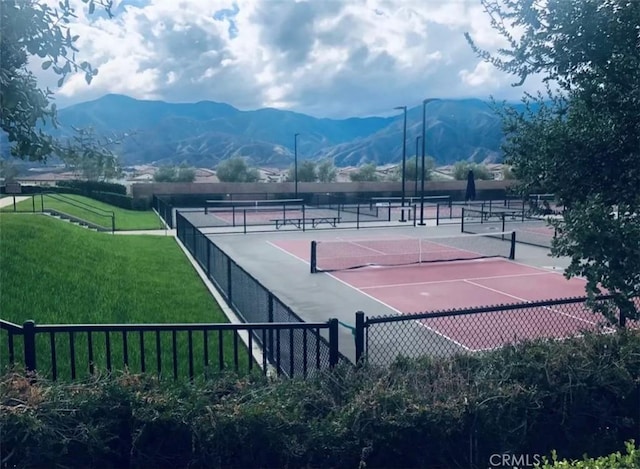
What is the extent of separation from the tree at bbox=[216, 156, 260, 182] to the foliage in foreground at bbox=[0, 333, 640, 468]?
67.3 m

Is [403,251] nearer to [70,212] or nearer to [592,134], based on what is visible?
[592,134]

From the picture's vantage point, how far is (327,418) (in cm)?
421

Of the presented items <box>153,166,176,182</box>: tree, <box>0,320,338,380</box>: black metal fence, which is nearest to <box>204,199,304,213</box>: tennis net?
<box>0,320,338,380</box>: black metal fence

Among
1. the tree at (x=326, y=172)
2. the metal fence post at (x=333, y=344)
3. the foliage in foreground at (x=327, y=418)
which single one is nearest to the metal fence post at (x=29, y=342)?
the foliage in foreground at (x=327, y=418)

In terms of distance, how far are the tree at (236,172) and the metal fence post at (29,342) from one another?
66.4 meters

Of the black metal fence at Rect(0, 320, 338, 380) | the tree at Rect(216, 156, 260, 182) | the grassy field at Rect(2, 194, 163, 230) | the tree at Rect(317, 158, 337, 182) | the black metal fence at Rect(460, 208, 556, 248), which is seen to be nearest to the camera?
the black metal fence at Rect(0, 320, 338, 380)

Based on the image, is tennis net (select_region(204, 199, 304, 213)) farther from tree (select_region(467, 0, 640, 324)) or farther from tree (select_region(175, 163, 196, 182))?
tree (select_region(467, 0, 640, 324))

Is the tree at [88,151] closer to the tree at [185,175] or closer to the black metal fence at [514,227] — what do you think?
the black metal fence at [514,227]

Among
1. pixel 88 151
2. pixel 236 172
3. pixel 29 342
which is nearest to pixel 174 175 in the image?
pixel 236 172

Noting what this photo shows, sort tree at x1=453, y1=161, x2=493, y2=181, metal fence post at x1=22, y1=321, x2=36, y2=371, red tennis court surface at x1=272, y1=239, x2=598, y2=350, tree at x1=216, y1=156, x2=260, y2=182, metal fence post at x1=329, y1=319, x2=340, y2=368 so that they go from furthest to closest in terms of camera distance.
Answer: tree at x1=453, y1=161, x2=493, y2=181 < tree at x1=216, y1=156, x2=260, y2=182 < red tennis court surface at x1=272, y1=239, x2=598, y2=350 < metal fence post at x1=329, y1=319, x2=340, y2=368 < metal fence post at x1=22, y1=321, x2=36, y2=371

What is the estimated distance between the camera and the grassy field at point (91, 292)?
793cm

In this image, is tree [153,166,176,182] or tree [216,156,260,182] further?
tree [216,156,260,182]

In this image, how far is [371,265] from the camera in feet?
57.5

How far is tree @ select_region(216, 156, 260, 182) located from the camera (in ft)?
234
